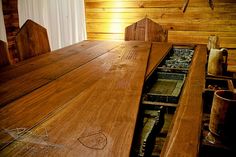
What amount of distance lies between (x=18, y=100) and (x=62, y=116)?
1.10 ft

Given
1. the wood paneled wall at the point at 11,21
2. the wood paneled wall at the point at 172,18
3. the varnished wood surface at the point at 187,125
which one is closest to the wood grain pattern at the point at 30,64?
the varnished wood surface at the point at 187,125

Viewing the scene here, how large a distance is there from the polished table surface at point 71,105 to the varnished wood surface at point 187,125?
16cm

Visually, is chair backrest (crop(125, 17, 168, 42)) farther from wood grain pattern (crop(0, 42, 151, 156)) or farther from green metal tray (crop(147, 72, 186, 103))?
wood grain pattern (crop(0, 42, 151, 156))

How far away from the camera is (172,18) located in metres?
4.50

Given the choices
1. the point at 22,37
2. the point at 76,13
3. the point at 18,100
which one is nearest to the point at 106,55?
the point at 22,37

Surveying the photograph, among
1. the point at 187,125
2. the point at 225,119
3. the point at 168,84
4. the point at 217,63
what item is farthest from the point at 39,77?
the point at 217,63

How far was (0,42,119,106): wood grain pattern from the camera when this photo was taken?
1.39 m

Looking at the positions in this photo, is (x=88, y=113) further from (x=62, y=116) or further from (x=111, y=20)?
(x=111, y=20)

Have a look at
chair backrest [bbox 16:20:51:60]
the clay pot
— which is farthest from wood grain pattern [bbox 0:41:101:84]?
the clay pot

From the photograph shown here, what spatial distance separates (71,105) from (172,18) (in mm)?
3708

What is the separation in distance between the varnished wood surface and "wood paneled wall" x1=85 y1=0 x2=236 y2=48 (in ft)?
9.94

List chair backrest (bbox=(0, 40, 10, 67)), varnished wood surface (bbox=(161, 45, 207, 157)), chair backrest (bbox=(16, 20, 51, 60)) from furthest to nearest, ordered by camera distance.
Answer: chair backrest (bbox=(16, 20, 51, 60))
chair backrest (bbox=(0, 40, 10, 67))
varnished wood surface (bbox=(161, 45, 207, 157))

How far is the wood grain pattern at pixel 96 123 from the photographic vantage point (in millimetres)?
852

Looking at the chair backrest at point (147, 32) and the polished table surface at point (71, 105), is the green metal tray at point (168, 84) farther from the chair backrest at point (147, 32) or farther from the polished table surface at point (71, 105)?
the chair backrest at point (147, 32)
